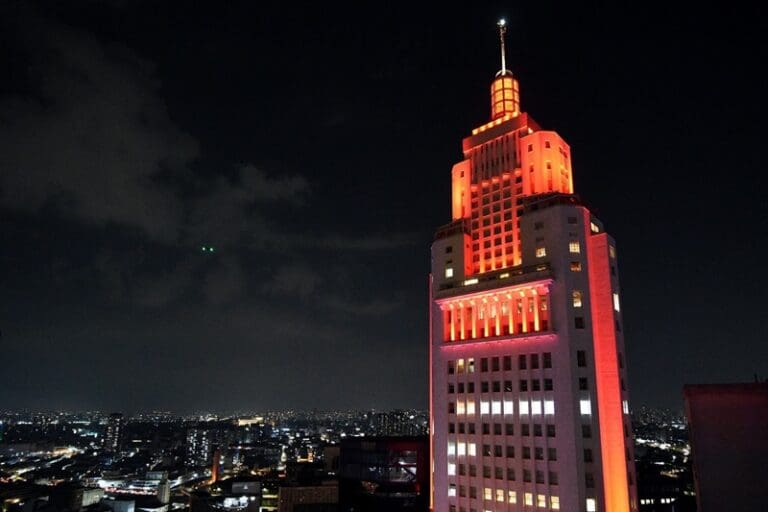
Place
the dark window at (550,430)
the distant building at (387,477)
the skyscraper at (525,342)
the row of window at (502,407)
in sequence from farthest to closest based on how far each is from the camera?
the distant building at (387,477) < the row of window at (502,407) < the dark window at (550,430) < the skyscraper at (525,342)

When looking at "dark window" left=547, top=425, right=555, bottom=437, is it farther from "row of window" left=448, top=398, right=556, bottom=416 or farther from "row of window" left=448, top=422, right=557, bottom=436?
"row of window" left=448, top=398, right=556, bottom=416

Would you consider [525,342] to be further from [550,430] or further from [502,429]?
[502,429]

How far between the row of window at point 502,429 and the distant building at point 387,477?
88.2 feet

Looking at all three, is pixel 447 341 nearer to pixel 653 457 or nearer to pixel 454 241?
pixel 454 241

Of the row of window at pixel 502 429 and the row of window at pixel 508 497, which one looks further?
the row of window at pixel 502 429

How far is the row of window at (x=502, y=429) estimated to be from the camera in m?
56.3

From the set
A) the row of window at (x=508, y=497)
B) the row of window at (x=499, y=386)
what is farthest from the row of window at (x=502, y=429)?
the row of window at (x=508, y=497)

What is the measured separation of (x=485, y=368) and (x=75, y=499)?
103 meters

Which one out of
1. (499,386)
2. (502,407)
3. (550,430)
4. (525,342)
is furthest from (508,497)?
(525,342)

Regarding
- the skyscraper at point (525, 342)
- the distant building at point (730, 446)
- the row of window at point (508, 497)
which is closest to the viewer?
the distant building at point (730, 446)

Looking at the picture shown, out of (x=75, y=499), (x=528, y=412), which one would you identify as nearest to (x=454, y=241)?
(x=528, y=412)

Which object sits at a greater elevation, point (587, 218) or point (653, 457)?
point (587, 218)

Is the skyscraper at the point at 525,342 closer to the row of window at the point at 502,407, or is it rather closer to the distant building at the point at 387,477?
the row of window at the point at 502,407

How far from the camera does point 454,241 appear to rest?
7144 cm
